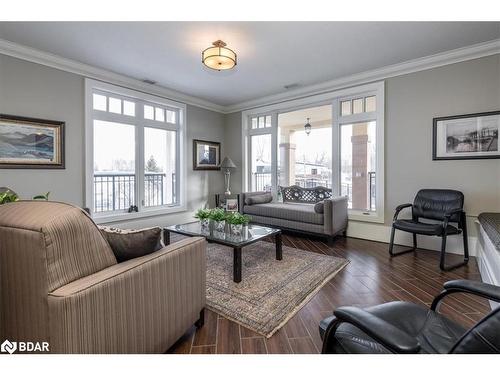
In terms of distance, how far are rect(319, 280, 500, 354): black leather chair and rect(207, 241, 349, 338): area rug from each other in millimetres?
765

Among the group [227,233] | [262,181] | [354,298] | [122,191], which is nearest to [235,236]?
[227,233]

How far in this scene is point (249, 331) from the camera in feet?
5.68

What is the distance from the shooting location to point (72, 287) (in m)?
1.03

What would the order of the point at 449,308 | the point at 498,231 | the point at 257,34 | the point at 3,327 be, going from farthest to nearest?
the point at 257,34 < the point at 498,231 < the point at 449,308 < the point at 3,327

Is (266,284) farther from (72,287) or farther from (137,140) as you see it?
(137,140)

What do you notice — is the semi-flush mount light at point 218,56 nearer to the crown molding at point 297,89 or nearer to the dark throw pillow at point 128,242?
the crown molding at point 297,89

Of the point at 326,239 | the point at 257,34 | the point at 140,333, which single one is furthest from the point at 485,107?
the point at 140,333

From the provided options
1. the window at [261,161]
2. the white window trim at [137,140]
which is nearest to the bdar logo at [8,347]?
the white window trim at [137,140]

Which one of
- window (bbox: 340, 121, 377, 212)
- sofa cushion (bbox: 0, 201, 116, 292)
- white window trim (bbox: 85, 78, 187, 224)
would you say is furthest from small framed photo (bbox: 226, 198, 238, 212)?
sofa cushion (bbox: 0, 201, 116, 292)

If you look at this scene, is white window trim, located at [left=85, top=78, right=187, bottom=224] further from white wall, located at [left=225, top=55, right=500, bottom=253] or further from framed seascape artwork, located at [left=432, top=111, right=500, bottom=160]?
framed seascape artwork, located at [left=432, top=111, right=500, bottom=160]

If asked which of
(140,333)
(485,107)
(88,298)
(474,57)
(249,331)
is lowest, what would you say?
(249,331)

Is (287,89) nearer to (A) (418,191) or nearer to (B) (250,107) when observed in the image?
(B) (250,107)

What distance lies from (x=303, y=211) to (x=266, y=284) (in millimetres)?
1888

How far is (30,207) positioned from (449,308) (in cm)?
288
